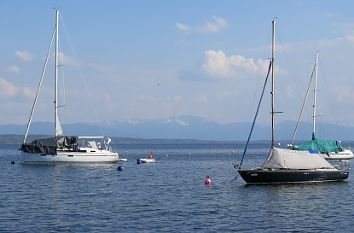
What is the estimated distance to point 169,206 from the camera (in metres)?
44.0

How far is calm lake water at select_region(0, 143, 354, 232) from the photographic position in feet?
116

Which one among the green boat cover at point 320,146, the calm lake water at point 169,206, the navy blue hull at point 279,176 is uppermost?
the green boat cover at point 320,146

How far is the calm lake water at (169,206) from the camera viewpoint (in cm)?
3547

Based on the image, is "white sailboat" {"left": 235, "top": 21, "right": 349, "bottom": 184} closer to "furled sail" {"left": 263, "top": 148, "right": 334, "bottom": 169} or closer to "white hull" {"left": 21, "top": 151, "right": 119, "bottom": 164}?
"furled sail" {"left": 263, "top": 148, "right": 334, "bottom": 169}

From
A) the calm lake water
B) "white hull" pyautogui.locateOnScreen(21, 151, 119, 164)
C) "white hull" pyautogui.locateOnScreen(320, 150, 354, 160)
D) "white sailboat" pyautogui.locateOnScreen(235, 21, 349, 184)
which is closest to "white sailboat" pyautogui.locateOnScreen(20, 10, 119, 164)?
"white hull" pyautogui.locateOnScreen(21, 151, 119, 164)

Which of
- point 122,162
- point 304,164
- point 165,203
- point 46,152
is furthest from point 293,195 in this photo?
point 122,162

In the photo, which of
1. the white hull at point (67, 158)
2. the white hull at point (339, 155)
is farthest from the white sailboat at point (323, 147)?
the white hull at point (67, 158)

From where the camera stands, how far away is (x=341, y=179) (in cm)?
6262

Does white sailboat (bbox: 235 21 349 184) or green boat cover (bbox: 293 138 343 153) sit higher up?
green boat cover (bbox: 293 138 343 153)

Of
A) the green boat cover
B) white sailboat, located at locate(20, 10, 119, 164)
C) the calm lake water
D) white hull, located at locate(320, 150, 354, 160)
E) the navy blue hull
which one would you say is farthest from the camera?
white hull, located at locate(320, 150, 354, 160)

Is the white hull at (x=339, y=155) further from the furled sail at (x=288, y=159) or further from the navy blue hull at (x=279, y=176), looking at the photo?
the furled sail at (x=288, y=159)

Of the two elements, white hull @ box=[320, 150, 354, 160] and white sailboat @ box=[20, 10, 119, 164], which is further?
white hull @ box=[320, 150, 354, 160]

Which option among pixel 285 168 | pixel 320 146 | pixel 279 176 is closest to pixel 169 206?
pixel 279 176

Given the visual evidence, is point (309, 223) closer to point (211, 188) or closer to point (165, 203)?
point (165, 203)
